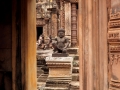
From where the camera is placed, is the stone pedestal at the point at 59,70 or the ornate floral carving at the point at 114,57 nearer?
the ornate floral carving at the point at 114,57

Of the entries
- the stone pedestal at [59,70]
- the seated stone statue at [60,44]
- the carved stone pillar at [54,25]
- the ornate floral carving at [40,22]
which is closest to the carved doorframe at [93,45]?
the stone pedestal at [59,70]

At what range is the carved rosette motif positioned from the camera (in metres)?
1.80

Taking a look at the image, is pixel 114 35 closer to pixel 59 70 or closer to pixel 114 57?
pixel 114 57

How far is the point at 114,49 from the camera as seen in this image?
184cm

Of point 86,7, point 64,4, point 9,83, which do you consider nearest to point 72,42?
point 64,4

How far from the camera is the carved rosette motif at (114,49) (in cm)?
180

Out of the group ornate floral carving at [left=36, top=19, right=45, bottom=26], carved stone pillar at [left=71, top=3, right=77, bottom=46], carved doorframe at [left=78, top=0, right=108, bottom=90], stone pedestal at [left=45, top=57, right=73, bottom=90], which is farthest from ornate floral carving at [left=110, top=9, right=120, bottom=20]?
ornate floral carving at [left=36, top=19, right=45, bottom=26]

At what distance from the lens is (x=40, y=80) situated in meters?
8.91

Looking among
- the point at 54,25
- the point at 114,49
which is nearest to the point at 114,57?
the point at 114,49

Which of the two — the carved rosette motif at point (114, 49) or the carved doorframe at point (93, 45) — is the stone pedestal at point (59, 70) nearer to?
the carved doorframe at point (93, 45)

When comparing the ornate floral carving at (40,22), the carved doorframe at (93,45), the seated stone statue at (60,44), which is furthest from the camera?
the ornate floral carving at (40,22)

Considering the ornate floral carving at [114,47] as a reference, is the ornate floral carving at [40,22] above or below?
above

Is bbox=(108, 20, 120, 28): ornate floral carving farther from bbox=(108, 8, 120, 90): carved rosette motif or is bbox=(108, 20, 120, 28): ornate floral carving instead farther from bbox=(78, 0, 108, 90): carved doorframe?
bbox=(78, 0, 108, 90): carved doorframe

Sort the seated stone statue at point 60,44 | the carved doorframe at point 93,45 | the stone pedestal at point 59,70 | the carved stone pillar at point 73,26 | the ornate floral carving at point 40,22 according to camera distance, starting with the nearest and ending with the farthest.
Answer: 1. the carved doorframe at point 93,45
2. the stone pedestal at point 59,70
3. the seated stone statue at point 60,44
4. the carved stone pillar at point 73,26
5. the ornate floral carving at point 40,22
